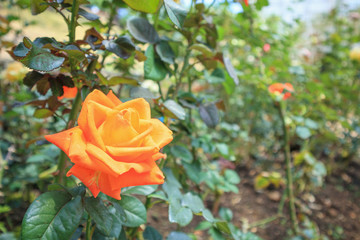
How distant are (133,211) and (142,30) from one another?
0.41m

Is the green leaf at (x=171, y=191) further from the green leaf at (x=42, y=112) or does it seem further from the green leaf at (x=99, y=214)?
the green leaf at (x=42, y=112)

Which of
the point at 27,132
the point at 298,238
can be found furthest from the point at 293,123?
the point at 27,132

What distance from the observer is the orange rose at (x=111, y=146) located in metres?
0.34

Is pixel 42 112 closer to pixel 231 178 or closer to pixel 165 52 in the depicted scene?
pixel 165 52

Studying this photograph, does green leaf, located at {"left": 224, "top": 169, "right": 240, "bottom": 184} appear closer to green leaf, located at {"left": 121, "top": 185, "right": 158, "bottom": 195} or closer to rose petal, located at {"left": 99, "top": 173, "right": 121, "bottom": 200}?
green leaf, located at {"left": 121, "top": 185, "right": 158, "bottom": 195}

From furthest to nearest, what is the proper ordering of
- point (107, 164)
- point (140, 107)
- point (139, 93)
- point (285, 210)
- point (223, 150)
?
point (285, 210) → point (223, 150) → point (139, 93) → point (140, 107) → point (107, 164)

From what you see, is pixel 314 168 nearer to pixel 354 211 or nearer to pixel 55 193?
pixel 354 211

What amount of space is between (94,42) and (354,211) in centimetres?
200

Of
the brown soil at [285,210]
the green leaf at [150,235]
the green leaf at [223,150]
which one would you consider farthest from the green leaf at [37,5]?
the brown soil at [285,210]

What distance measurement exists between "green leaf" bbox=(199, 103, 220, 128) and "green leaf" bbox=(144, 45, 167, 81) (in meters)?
0.14

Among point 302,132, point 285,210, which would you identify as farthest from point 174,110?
point 285,210

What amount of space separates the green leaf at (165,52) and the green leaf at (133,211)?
327mm

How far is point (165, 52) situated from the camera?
2.15ft

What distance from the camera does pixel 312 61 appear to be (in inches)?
113
